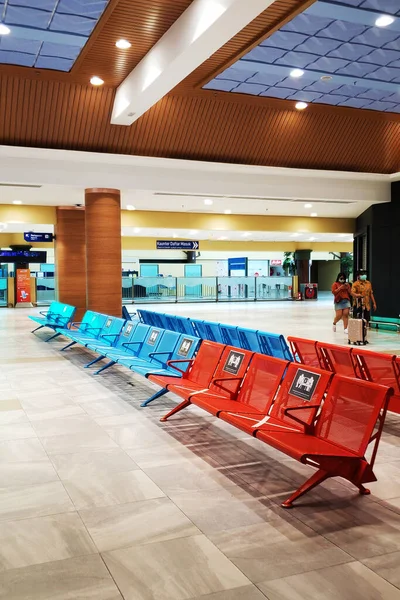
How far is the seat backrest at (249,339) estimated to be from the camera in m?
7.41

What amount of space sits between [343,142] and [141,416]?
10.4 metres

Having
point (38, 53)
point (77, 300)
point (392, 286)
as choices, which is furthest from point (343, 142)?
point (77, 300)

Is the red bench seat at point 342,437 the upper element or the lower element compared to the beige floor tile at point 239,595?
upper

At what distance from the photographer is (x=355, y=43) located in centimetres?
883

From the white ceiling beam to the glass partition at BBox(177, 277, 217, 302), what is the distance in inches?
921

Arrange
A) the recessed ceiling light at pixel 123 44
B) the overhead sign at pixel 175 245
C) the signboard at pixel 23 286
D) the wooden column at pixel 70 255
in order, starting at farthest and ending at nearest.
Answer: the overhead sign at pixel 175 245 < the signboard at pixel 23 286 < the wooden column at pixel 70 255 < the recessed ceiling light at pixel 123 44

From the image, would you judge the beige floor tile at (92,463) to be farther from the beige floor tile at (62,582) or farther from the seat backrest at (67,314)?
the seat backrest at (67,314)

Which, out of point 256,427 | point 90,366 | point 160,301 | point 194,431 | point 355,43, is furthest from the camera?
point 160,301

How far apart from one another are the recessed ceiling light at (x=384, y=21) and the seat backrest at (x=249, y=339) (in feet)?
15.2

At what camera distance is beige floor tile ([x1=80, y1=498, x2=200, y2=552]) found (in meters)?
3.38

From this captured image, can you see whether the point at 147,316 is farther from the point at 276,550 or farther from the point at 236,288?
the point at 236,288

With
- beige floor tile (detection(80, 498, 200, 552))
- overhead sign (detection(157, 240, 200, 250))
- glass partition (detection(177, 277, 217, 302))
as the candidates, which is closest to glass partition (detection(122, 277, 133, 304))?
glass partition (detection(177, 277, 217, 302))

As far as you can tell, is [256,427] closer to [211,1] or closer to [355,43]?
[211,1]

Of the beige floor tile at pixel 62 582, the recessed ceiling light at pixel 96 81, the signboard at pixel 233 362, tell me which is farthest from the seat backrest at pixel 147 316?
the beige floor tile at pixel 62 582
